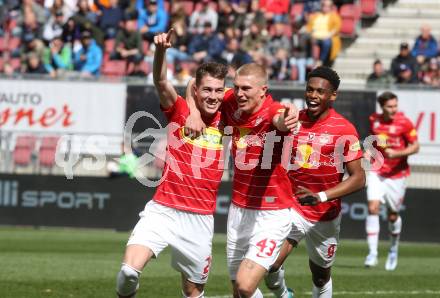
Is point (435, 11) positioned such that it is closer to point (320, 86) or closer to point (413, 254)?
point (413, 254)

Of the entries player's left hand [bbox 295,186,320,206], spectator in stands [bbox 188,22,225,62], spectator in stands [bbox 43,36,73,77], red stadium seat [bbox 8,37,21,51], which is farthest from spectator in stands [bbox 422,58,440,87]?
player's left hand [bbox 295,186,320,206]

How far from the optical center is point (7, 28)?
30.3m

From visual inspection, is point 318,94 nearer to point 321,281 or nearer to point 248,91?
point 248,91

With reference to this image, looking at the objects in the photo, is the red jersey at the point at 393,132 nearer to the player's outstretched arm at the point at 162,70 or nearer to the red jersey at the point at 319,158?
the red jersey at the point at 319,158

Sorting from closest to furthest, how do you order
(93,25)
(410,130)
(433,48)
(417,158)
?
(410,130), (417,158), (433,48), (93,25)

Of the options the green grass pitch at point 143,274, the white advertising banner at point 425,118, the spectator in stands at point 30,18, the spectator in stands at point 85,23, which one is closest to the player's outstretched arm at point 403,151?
the green grass pitch at point 143,274

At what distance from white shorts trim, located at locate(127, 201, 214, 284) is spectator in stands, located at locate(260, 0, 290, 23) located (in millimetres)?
18430

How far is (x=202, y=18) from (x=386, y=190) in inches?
460

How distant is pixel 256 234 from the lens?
34.6ft

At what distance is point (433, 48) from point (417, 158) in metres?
4.14

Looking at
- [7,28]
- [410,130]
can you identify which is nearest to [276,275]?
[410,130]

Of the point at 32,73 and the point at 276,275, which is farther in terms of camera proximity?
the point at 32,73

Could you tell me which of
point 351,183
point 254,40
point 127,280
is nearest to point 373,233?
point 351,183

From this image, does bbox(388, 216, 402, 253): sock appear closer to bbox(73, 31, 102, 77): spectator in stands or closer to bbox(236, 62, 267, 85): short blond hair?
bbox(236, 62, 267, 85): short blond hair
